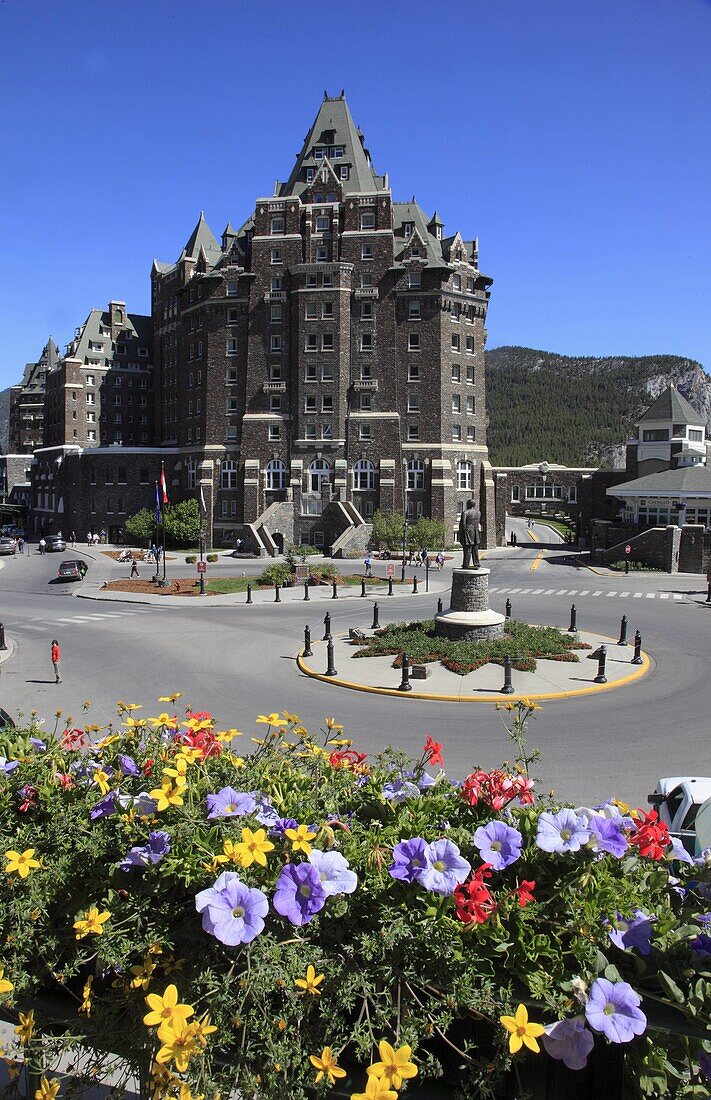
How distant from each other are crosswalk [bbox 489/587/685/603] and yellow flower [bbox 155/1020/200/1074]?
3544cm

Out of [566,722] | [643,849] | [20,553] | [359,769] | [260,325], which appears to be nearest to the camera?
[643,849]

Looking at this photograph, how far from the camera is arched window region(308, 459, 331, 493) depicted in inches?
2473

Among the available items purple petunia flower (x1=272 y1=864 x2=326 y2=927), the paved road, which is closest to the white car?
the paved road

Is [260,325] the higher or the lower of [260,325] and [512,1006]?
the higher

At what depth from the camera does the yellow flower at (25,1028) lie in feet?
9.75

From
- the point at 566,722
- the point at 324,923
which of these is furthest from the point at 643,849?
the point at 566,722

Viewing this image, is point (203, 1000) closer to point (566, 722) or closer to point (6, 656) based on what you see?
point (566, 722)

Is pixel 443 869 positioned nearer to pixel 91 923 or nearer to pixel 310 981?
pixel 310 981

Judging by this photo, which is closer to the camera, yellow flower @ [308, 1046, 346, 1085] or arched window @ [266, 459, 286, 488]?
yellow flower @ [308, 1046, 346, 1085]

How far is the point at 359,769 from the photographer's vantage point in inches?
174

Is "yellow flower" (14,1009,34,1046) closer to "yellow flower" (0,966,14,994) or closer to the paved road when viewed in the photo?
"yellow flower" (0,966,14,994)

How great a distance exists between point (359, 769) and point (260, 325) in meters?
63.5

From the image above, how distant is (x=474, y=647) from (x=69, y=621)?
17088 mm

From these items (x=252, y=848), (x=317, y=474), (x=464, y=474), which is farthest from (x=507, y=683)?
(x=464, y=474)
